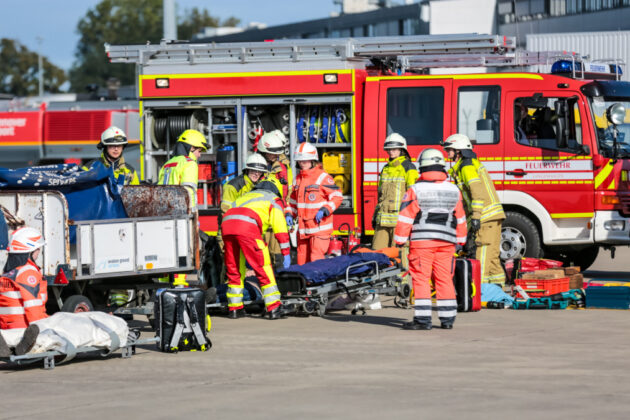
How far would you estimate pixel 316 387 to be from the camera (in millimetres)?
8281

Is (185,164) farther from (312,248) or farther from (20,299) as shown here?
(20,299)

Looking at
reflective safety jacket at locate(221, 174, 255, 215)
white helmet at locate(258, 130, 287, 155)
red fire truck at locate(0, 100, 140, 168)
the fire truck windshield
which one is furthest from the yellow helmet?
red fire truck at locate(0, 100, 140, 168)

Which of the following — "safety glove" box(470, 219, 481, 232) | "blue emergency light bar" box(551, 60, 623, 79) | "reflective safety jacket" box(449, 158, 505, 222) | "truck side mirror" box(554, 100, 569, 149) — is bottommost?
"safety glove" box(470, 219, 481, 232)

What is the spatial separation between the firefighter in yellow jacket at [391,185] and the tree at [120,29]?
93.5 m

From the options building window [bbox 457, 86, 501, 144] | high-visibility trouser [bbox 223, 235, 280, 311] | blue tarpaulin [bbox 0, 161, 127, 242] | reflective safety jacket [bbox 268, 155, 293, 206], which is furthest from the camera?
building window [bbox 457, 86, 501, 144]

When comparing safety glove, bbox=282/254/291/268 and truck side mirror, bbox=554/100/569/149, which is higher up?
truck side mirror, bbox=554/100/569/149

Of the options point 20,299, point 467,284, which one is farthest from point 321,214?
point 20,299

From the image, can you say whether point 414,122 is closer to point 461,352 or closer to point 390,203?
point 390,203

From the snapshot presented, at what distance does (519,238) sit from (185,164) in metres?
4.69

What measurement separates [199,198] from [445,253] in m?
5.52

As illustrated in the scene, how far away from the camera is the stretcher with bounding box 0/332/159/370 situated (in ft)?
29.8

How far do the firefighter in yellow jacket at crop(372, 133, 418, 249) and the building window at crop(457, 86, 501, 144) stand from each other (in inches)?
50.0

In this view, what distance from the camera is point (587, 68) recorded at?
1606 centimetres

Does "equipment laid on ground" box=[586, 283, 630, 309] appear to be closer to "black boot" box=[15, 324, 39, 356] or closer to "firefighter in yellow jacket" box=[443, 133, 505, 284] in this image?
"firefighter in yellow jacket" box=[443, 133, 505, 284]
